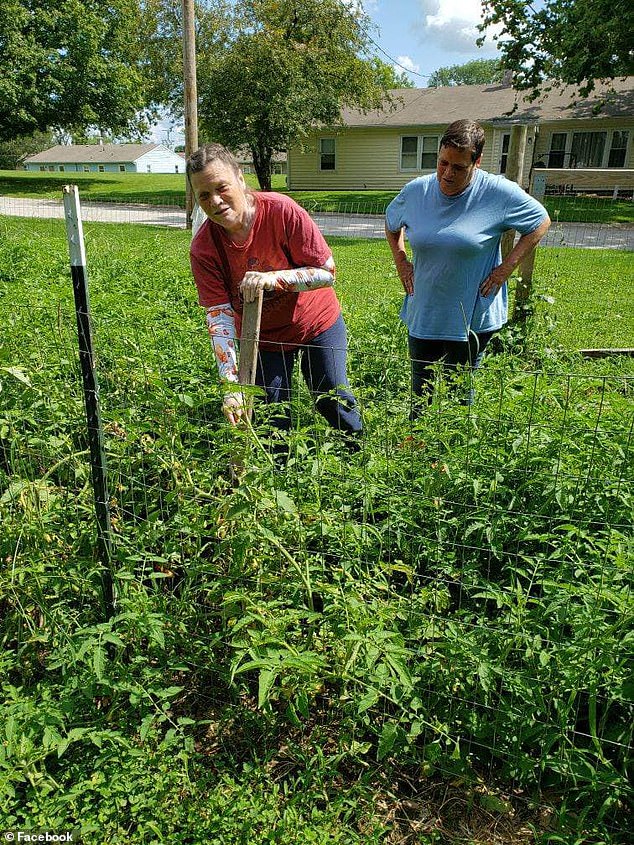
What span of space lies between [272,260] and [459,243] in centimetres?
97

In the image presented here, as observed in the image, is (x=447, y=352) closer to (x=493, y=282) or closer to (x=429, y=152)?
(x=493, y=282)

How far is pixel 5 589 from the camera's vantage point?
2.56 metres

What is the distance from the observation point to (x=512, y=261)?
341 centimetres

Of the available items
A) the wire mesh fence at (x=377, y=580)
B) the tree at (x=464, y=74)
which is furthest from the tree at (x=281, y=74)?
the tree at (x=464, y=74)

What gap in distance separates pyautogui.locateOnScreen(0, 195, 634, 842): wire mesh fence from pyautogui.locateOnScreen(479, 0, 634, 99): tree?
50.2 ft

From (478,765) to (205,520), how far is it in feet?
3.84

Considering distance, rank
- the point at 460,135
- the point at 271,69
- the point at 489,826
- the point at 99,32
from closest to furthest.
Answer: the point at 489,826 < the point at 460,135 < the point at 271,69 < the point at 99,32

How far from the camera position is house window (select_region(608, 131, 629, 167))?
86.3 feet

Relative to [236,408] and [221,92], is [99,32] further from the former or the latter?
[236,408]

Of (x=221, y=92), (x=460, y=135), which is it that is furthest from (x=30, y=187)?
(x=460, y=135)

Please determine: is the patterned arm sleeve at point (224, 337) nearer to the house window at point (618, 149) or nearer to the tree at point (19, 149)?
the house window at point (618, 149)

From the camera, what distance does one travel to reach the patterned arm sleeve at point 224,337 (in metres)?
2.93

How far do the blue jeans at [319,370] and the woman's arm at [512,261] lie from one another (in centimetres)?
78

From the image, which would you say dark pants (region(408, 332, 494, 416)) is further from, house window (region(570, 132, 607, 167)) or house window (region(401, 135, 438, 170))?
house window (region(401, 135, 438, 170))
